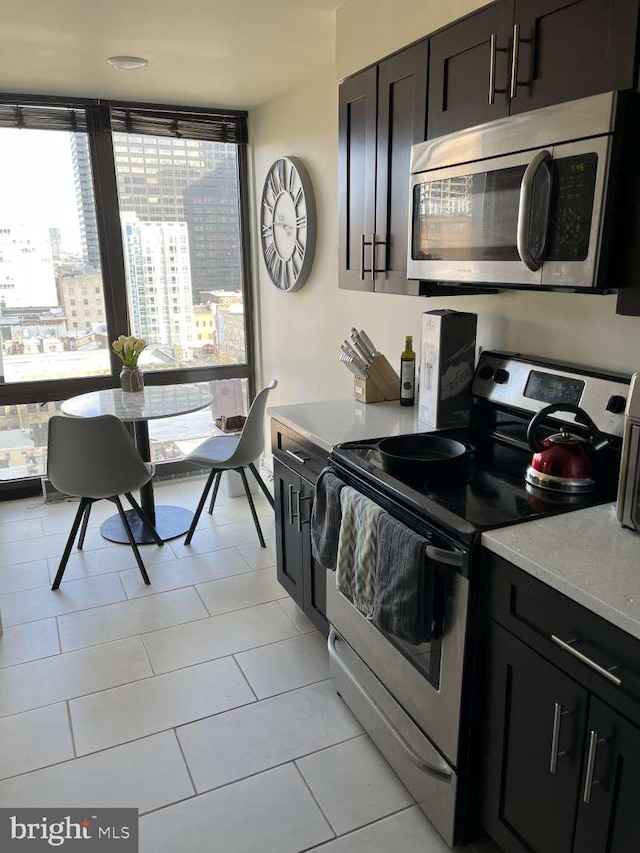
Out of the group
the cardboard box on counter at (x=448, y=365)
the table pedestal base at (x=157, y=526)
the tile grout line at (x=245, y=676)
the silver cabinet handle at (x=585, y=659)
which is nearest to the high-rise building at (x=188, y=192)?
the table pedestal base at (x=157, y=526)

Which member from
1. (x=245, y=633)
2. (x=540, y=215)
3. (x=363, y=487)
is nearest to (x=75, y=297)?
(x=245, y=633)

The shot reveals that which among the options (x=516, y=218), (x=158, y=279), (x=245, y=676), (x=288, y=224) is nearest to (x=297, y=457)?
(x=245, y=676)

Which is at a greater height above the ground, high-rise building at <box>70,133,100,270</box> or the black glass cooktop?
high-rise building at <box>70,133,100,270</box>

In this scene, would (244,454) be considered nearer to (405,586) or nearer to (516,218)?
(405,586)

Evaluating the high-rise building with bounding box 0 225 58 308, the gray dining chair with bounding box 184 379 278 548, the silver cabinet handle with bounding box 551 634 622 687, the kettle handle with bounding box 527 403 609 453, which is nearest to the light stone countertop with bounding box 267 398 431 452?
the kettle handle with bounding box 527 403 609 453

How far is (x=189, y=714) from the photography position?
214cm

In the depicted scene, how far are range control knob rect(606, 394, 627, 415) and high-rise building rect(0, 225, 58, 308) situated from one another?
3455 mm

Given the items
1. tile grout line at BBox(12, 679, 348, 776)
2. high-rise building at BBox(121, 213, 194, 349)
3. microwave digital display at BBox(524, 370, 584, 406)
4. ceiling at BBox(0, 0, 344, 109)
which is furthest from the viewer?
high-rise building at BBox(121, 213, 194, 349)

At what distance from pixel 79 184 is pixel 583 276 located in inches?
136

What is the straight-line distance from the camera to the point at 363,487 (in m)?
1.79

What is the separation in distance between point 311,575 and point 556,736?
50.3 inches

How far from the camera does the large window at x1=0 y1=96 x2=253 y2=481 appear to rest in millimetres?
3809

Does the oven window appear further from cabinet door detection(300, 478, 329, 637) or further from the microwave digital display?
cabinet door detection(300, 478, 329, 637)

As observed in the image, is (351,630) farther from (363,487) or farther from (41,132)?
(41,132)
